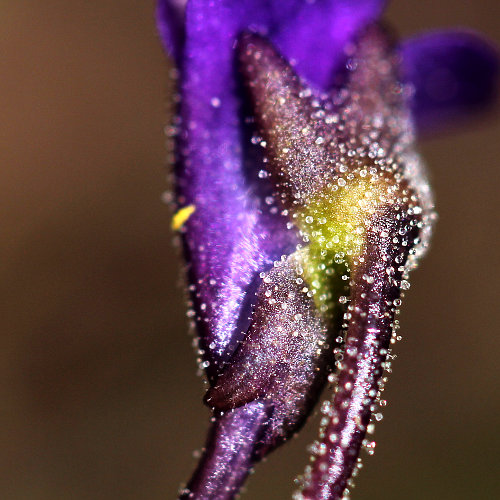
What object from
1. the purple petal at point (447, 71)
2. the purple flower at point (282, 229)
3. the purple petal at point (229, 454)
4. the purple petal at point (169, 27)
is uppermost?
the purple petal at point (447, 71)

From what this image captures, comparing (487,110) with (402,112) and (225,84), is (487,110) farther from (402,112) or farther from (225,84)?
(225,84)

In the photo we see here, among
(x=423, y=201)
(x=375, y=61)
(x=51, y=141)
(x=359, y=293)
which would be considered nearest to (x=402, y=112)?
(x=375, y=61)

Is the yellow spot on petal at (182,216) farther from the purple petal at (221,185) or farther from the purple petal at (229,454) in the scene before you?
the purple petal at (229,454)

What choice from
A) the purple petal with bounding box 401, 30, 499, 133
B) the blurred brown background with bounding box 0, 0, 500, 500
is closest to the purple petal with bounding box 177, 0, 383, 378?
the purple petal with bounding box 401, 30, 499, 133

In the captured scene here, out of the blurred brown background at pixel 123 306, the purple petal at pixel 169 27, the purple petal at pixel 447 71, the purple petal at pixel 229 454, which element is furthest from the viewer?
the blurred brown background at pixel 123 306

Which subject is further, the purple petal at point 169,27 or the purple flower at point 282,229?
the purple petal at point 169,27

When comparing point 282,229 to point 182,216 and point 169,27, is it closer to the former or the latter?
point 182,216

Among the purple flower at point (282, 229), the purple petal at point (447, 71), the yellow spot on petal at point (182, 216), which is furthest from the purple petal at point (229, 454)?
the purple petal at point (447, 71)

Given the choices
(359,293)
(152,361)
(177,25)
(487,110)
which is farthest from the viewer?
(152,361)
